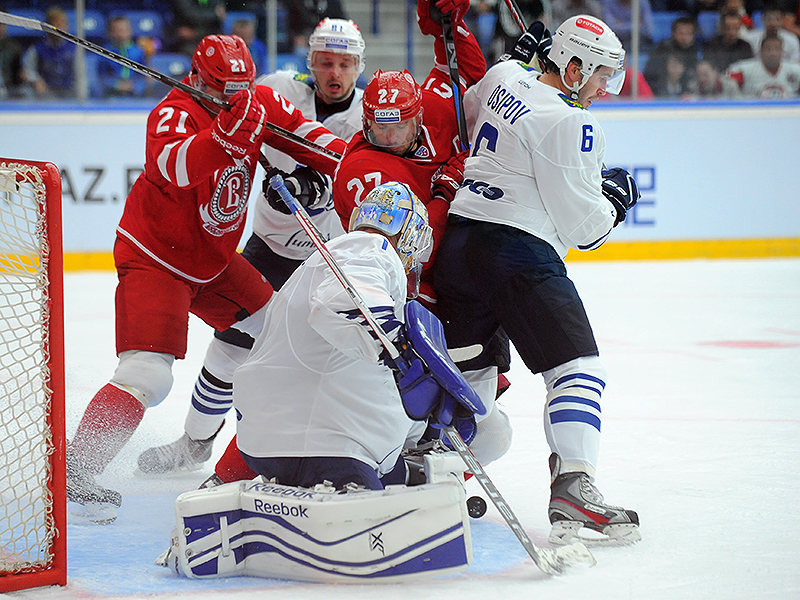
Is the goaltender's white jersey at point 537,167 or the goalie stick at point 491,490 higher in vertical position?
the goaltender's white jersey at point 537,167

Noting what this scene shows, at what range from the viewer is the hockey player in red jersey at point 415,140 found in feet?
7.14

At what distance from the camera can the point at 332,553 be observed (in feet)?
5.50

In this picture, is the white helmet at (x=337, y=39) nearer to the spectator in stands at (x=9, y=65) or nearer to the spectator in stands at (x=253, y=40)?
the spectator in stands at (x=253, y=40)

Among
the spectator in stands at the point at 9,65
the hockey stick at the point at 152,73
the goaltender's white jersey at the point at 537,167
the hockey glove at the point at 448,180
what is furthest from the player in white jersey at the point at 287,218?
the spectator in stands at the point at 9,65

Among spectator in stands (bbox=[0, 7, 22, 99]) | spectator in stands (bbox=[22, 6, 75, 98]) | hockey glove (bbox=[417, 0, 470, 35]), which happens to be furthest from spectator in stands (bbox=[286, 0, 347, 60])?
hockey glove (bbox=[417, 0, 470, 35])

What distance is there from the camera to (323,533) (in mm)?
1674

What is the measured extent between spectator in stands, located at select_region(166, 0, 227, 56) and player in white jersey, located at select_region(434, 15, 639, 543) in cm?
455

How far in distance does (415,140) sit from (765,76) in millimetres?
5184

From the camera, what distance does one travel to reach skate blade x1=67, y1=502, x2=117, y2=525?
7.04ft

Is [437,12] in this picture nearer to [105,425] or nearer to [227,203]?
[227,203]

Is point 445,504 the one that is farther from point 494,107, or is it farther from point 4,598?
point 494,107

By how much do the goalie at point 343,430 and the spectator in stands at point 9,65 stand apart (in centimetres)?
486

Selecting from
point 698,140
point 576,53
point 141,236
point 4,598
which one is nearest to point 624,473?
point 576,53

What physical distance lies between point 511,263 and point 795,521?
0.84 metres
